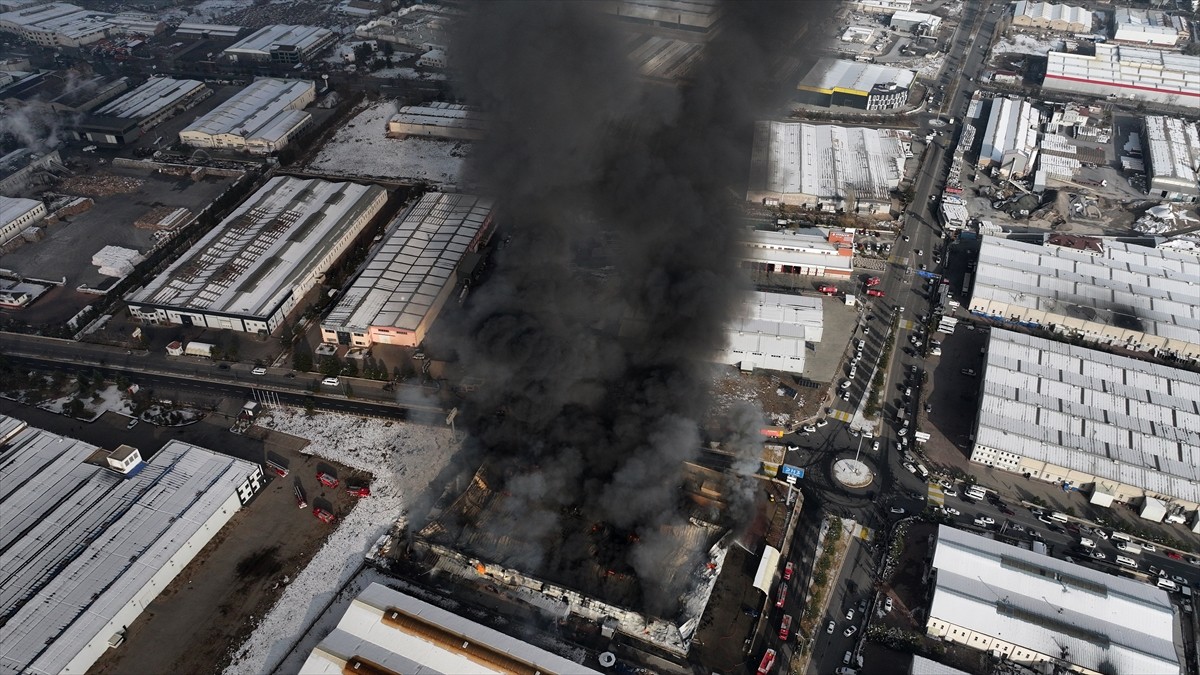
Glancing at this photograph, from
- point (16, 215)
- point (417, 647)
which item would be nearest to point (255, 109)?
point (16, 215)

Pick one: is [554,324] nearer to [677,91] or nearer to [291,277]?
[677,91]

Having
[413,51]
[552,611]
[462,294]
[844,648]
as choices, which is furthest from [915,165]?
[413,51]

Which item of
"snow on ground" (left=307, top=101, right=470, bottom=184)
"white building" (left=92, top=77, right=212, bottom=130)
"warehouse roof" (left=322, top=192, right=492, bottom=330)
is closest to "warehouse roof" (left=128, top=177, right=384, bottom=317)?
"warehouse roof" (left=322, top=192, right=492, bottom=330)

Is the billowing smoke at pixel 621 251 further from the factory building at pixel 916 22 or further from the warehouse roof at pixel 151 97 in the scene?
the factory building at pixel 916 22

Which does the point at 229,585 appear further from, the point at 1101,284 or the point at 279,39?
the point at 279,39

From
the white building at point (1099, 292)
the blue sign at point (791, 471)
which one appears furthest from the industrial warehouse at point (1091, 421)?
the blue sign at point (791, 471)

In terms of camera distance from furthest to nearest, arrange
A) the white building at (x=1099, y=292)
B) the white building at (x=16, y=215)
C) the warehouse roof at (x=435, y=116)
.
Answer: the warehouse roof at (x=435, y=116)
the white building at (x=16, y=215)
the white building at (x=1099, y=292)
